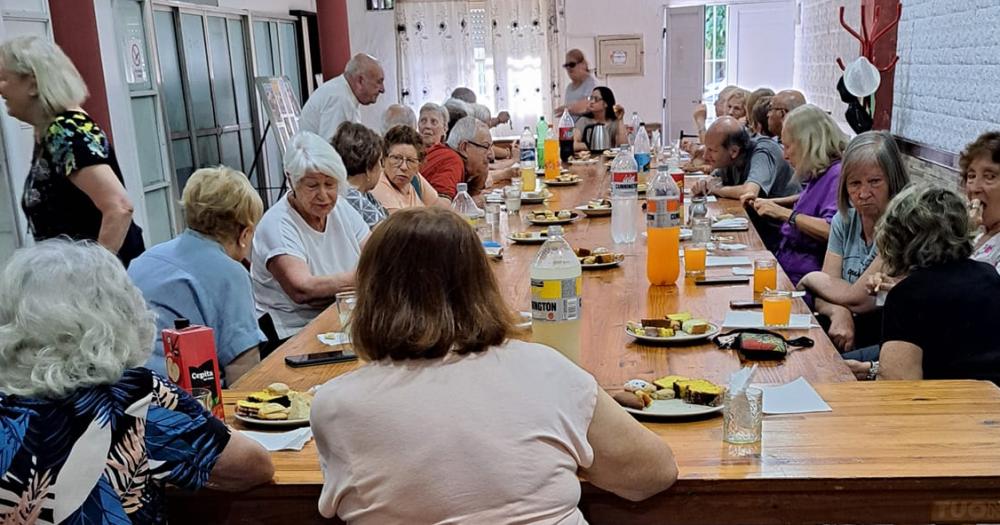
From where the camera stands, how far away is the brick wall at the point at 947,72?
3.53 metres

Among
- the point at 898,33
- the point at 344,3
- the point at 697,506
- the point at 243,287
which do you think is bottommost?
the point at 697,506

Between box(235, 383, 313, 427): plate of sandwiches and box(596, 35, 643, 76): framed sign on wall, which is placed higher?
box(596, 35, 643, 76): framed sign on wall

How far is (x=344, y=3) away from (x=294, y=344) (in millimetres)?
7315

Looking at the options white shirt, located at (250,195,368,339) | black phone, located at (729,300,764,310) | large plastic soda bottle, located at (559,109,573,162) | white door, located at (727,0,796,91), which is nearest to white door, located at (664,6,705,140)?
white door, located at (727,0,796,91)

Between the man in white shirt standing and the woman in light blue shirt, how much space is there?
3.50 meters

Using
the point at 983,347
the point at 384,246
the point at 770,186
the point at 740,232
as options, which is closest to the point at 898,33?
the point at 770,186

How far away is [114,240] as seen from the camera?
109 inches

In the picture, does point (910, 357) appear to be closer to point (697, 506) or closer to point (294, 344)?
point (697, 506)

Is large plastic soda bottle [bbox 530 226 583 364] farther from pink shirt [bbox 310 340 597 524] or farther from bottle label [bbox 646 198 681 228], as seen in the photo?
bottle label [bbox 646 198 681 228]

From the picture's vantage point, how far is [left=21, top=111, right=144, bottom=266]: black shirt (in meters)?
2.69

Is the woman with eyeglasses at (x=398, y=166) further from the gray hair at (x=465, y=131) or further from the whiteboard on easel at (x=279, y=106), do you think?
the whiteboard on easel at (x=279, y=106)

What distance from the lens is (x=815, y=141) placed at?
3523 millimetres

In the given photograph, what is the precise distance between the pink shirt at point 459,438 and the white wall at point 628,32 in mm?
8402

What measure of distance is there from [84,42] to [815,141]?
383 centimetres
